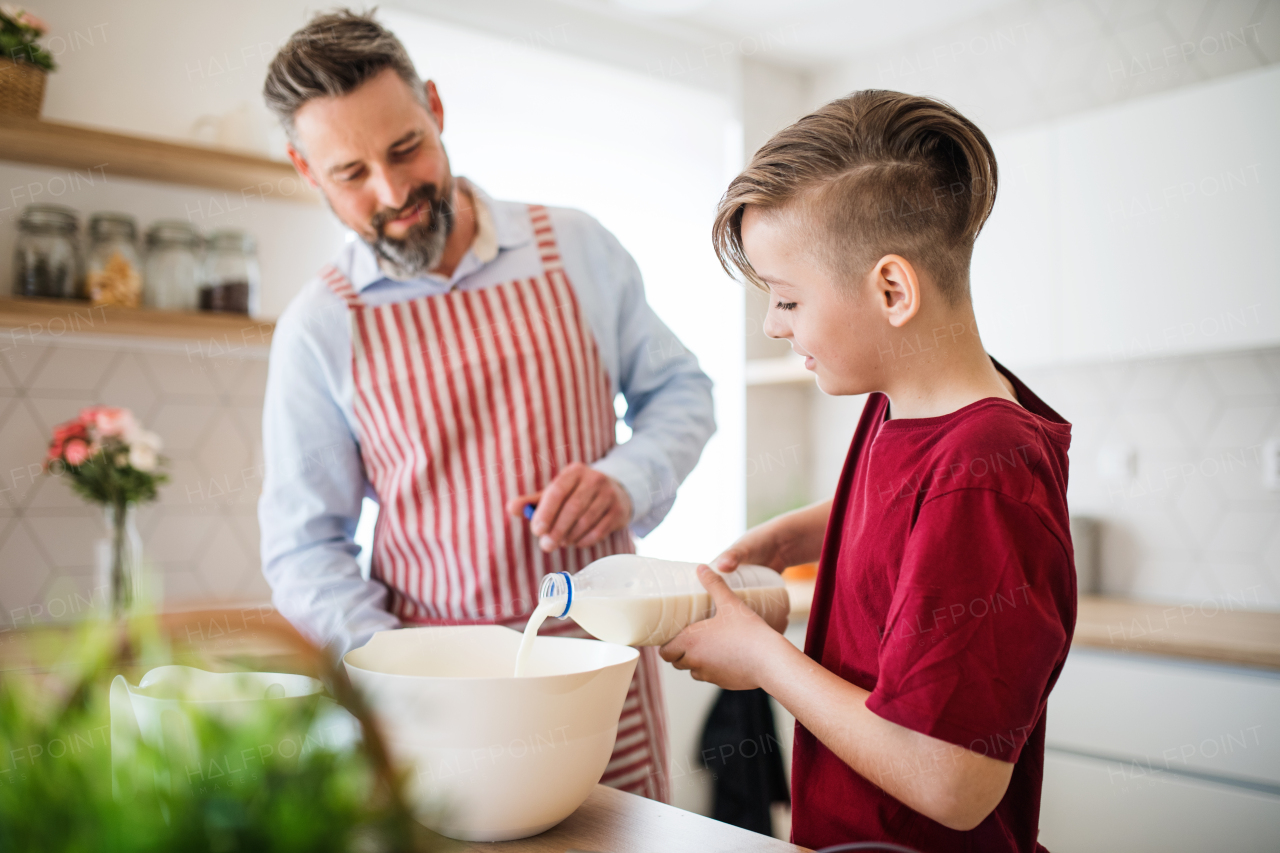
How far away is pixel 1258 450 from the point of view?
2311 mm

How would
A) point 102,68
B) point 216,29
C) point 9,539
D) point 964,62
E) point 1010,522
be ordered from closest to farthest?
point 1010,522 < point 9,539 < point 102,68 < point 216,29 < point 964,62

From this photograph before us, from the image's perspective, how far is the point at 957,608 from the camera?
70 centimetres

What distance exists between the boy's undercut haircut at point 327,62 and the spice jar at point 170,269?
92 centimetres

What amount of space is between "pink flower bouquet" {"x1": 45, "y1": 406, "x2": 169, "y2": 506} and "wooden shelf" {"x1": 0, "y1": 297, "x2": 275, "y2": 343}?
0.60ft

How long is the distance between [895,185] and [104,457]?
5.53 feet

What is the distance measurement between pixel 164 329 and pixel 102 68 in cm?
64

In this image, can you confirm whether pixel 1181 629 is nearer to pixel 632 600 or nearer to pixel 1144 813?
pixel 1144 813

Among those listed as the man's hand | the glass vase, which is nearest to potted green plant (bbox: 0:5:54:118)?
the glass vase

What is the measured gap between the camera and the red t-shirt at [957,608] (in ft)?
2.26

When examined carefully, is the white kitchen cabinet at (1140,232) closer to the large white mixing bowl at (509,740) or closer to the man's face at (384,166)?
the man's face at (384,166)

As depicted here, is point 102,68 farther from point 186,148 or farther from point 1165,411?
point 1165,411

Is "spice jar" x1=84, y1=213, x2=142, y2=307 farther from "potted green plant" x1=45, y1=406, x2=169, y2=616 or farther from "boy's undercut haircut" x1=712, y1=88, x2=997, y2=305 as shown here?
"boy's undercut haircut" x1=712, y1=88, x2=997, y2=305

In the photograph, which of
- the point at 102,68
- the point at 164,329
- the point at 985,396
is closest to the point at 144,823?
the point at 985,396

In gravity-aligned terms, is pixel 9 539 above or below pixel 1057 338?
below
